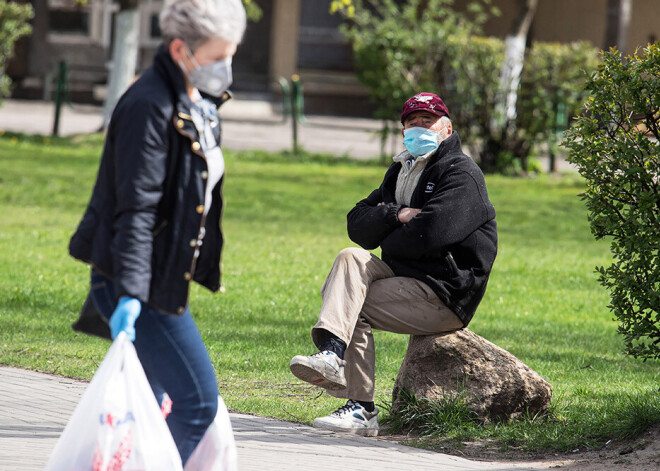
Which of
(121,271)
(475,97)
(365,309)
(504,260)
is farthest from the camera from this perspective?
(475,97)

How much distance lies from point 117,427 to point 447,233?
2492 mm

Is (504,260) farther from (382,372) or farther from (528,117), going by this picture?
(528,117)

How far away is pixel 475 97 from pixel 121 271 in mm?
15016

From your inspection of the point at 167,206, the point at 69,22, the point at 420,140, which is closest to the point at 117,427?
the point at 167,206

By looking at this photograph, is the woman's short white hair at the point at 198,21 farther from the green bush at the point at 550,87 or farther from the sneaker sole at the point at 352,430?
the green bush at the point at 550,87

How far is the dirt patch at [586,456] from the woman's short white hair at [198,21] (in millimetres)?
2518

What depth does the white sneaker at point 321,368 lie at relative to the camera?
5.24m

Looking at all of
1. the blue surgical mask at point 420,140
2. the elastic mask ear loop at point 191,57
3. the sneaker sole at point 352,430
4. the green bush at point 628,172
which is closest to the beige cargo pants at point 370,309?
the sneaker sole at point 352,430

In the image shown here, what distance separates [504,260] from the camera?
11.8m

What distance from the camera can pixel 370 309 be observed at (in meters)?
5.59

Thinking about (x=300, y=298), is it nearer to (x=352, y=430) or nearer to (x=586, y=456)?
(x=352, y=430)

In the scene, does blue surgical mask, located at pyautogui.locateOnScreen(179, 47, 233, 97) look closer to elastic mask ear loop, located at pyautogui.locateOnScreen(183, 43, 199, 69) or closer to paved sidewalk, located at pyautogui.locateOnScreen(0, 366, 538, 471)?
elastic mask ear loop, located at pyautogui.locateOnScreen(183, 43, 199, 69)

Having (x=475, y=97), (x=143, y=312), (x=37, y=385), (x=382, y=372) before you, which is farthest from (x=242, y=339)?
(x=475, y=97)

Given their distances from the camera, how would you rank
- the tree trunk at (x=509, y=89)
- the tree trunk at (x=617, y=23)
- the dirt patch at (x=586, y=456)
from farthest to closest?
the tree trunk at (x=617, y=23) < the tree trunk at (x=509, y=89) < the dirt patch at (x=586, y=456)
